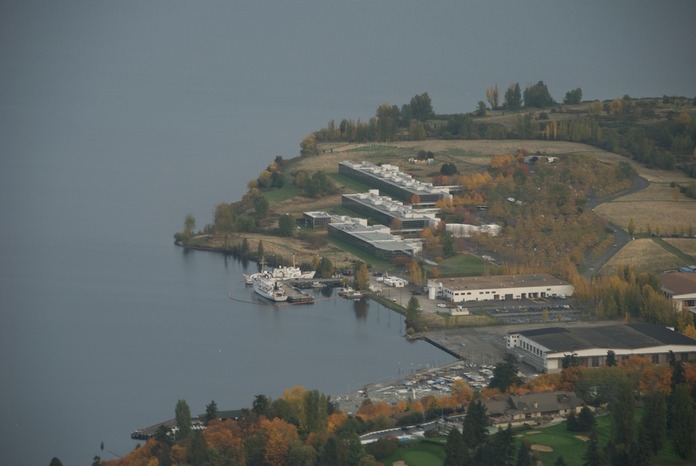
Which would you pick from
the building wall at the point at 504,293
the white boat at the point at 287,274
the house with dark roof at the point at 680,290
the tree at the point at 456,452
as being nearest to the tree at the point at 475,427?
the tree at the point at 456,452

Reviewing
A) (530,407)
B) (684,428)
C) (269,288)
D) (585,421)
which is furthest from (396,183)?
(684,428)

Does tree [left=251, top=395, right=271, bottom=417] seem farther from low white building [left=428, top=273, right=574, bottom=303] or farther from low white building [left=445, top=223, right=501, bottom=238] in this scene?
low white building [left=445, top=223, right=501, bottom=238]

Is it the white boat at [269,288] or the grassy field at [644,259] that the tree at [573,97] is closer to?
the grassy field at [644,259]

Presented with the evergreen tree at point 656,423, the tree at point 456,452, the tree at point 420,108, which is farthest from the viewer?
the tree at point 420,108

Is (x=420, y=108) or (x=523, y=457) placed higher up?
(x=420, y=108)

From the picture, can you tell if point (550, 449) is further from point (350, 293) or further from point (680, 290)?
point (350, 293)

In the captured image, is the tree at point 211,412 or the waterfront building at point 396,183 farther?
the waterfront building at point 396,183

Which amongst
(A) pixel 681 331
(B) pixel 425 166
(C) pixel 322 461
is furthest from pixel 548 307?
(B) pixel 425 166

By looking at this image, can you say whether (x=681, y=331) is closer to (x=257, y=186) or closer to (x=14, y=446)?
(x=14, y=446)
